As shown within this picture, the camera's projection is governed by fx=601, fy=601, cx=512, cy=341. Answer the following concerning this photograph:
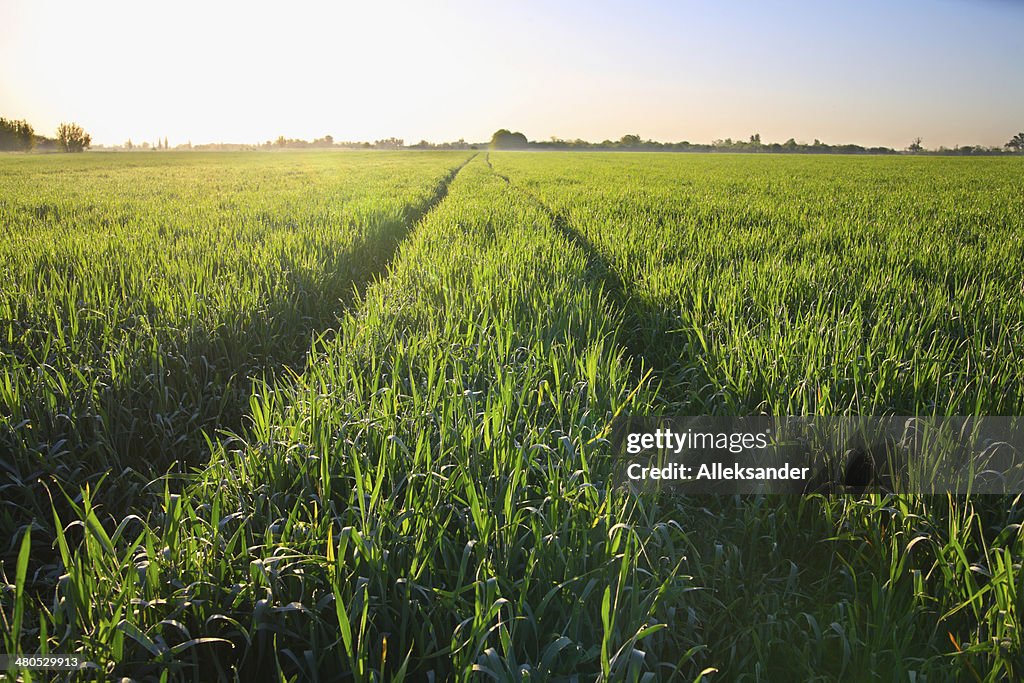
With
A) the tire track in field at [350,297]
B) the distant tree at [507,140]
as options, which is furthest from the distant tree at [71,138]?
the tire track in field at [350,297]

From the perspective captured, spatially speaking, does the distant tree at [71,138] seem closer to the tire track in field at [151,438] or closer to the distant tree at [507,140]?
the distant tree at [507,140]

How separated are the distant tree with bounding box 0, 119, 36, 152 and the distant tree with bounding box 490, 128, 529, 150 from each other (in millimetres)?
81867

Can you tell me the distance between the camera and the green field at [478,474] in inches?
56.8

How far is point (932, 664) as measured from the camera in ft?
4.83

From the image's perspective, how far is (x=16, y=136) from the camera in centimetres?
8600

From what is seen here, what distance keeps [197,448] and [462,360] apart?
1.43 m

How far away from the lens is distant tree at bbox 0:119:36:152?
83875 mm

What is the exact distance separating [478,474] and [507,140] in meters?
145

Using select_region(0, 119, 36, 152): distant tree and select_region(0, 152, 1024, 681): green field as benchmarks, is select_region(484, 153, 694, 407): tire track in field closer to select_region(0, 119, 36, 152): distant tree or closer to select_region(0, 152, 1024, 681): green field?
select_region(0, 152, 1024, 681): green field

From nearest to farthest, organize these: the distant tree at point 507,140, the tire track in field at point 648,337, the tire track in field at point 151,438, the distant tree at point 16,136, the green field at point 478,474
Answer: the green field at point 478,474, the tire track in field at point 151,438, the tire track in field at point 648,337, the distant tree at point 16,136, the distant tree at point 507,140

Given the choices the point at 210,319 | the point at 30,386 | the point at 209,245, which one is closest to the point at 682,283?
the point at 210,319

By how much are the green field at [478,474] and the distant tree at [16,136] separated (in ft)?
347

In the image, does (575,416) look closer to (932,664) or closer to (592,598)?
(592,598)

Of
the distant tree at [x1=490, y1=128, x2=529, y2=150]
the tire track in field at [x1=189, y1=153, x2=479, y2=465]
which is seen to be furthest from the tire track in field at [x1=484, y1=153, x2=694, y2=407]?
Result: the distant tree at [x1=490, y1=128, x2=529, y2=150]
